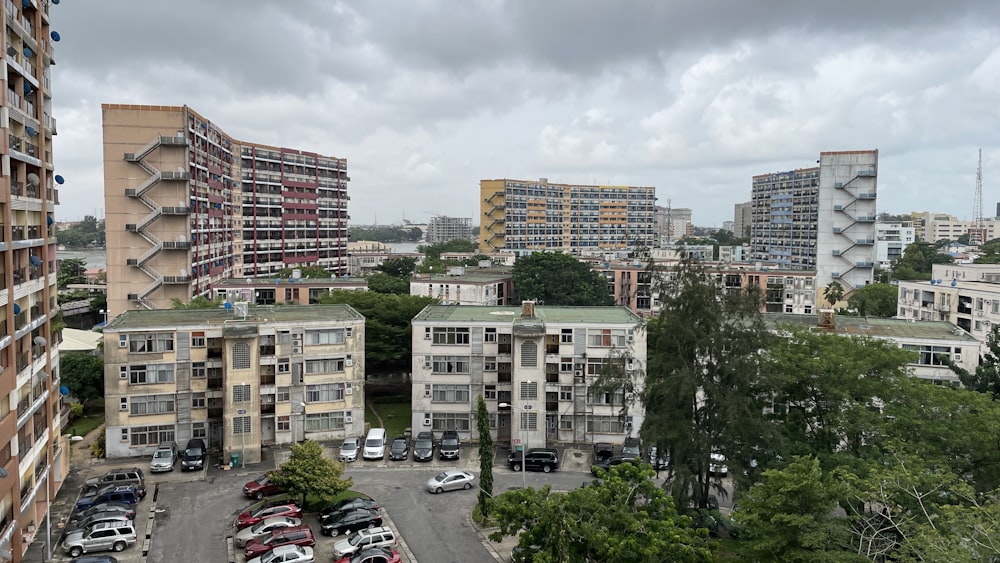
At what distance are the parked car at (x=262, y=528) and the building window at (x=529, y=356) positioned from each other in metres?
16.2

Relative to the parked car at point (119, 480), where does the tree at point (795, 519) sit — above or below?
above

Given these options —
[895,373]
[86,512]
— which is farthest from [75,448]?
[895,373]

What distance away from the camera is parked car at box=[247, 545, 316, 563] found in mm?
28094

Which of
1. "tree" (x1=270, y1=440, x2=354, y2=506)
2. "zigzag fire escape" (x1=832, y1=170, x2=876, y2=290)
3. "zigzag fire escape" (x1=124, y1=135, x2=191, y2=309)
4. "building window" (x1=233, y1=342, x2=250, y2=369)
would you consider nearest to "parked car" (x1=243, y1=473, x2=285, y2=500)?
"tree" (x1=270, y1=440, x2=354, y2=506)

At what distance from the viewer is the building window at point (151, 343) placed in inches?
1583

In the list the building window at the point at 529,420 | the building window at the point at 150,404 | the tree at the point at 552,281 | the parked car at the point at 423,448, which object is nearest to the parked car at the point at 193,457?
the building window at the point at 150,404

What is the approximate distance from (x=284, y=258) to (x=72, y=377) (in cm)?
5514

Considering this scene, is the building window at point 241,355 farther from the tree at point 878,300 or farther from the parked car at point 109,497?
the tree at point 878,300

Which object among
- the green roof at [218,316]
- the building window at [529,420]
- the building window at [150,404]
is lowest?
the building window at [529,420]

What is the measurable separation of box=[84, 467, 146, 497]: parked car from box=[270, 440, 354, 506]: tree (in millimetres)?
7719

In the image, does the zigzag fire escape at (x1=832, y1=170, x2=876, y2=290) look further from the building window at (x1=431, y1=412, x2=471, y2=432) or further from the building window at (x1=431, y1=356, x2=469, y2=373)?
the building window at (x1=431, y1=412, x2=471, y2=432)

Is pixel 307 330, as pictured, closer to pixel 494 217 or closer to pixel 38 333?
pixel 38 333

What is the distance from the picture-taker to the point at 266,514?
3225 centimetres

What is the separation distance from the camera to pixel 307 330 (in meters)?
42.4
